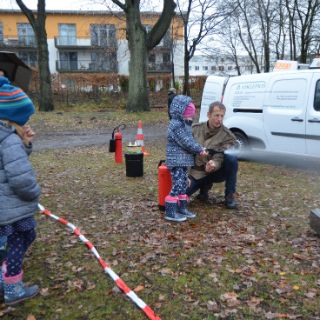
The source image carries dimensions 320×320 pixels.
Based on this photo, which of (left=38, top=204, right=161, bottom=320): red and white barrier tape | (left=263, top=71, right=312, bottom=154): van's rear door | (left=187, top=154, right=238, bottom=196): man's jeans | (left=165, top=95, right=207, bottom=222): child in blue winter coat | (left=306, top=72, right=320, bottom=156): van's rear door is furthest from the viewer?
(left=263, top=71, right=312, bottom=154): van's rear door

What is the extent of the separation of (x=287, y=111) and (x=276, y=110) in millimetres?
281

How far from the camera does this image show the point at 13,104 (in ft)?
9.77

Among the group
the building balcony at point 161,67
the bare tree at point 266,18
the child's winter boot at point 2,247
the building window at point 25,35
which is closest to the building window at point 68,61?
the building window at point 25,35

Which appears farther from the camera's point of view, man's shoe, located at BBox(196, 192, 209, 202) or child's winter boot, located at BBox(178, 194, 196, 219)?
man's shoe, located at BBox(196, 192, 209, 202)

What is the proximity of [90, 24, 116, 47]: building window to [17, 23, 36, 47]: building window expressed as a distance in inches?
290

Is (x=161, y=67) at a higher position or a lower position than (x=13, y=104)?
higher

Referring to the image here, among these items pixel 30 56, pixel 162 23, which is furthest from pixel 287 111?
pixel 30 56

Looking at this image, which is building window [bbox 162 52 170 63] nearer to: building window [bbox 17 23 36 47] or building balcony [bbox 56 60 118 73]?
building balcony [bbox 56 60 118 73]

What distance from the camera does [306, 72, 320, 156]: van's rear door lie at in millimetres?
7972

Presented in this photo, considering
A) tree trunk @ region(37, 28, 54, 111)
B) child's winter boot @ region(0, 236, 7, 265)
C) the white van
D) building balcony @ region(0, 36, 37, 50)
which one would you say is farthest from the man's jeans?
building balcony @ region(0, 36, 37, 50)

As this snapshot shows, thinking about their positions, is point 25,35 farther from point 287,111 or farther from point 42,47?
point 287,111

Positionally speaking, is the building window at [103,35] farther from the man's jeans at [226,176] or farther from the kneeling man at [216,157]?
the man's jeans at [226,176]

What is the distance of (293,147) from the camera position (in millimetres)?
8414

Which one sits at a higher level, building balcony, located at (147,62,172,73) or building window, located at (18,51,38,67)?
building window, located at (18,51,38,67)
